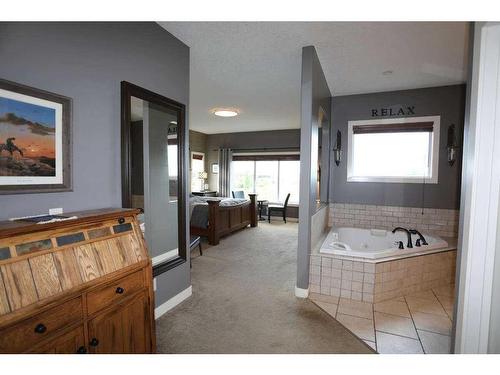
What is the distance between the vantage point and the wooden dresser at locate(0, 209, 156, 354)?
102 centimetres

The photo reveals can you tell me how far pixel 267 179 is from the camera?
25.8ft

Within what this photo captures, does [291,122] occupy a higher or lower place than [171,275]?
higher

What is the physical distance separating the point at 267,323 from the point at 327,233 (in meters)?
1.87

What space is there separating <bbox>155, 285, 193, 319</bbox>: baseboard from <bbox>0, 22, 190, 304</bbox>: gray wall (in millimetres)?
99

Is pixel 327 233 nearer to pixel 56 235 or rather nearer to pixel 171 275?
pixel 171 275

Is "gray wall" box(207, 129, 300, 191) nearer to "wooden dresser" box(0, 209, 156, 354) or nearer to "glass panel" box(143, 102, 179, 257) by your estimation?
"glass panel" box(143, 102, 179, 257)

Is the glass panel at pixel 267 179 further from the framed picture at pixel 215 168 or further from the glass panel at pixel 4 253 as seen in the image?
the glass panel at pixel 4 253

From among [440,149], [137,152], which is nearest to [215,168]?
[440,149]

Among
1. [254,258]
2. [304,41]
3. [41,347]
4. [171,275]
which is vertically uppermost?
[304,41]

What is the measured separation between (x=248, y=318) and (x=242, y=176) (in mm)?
6025

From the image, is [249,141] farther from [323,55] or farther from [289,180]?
[323,55]

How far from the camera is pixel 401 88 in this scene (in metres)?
3.77

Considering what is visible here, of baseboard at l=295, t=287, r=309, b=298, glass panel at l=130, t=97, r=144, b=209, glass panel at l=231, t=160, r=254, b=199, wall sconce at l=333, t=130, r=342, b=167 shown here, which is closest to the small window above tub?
wall sconce at l=333, t=130, r=342, b=167
